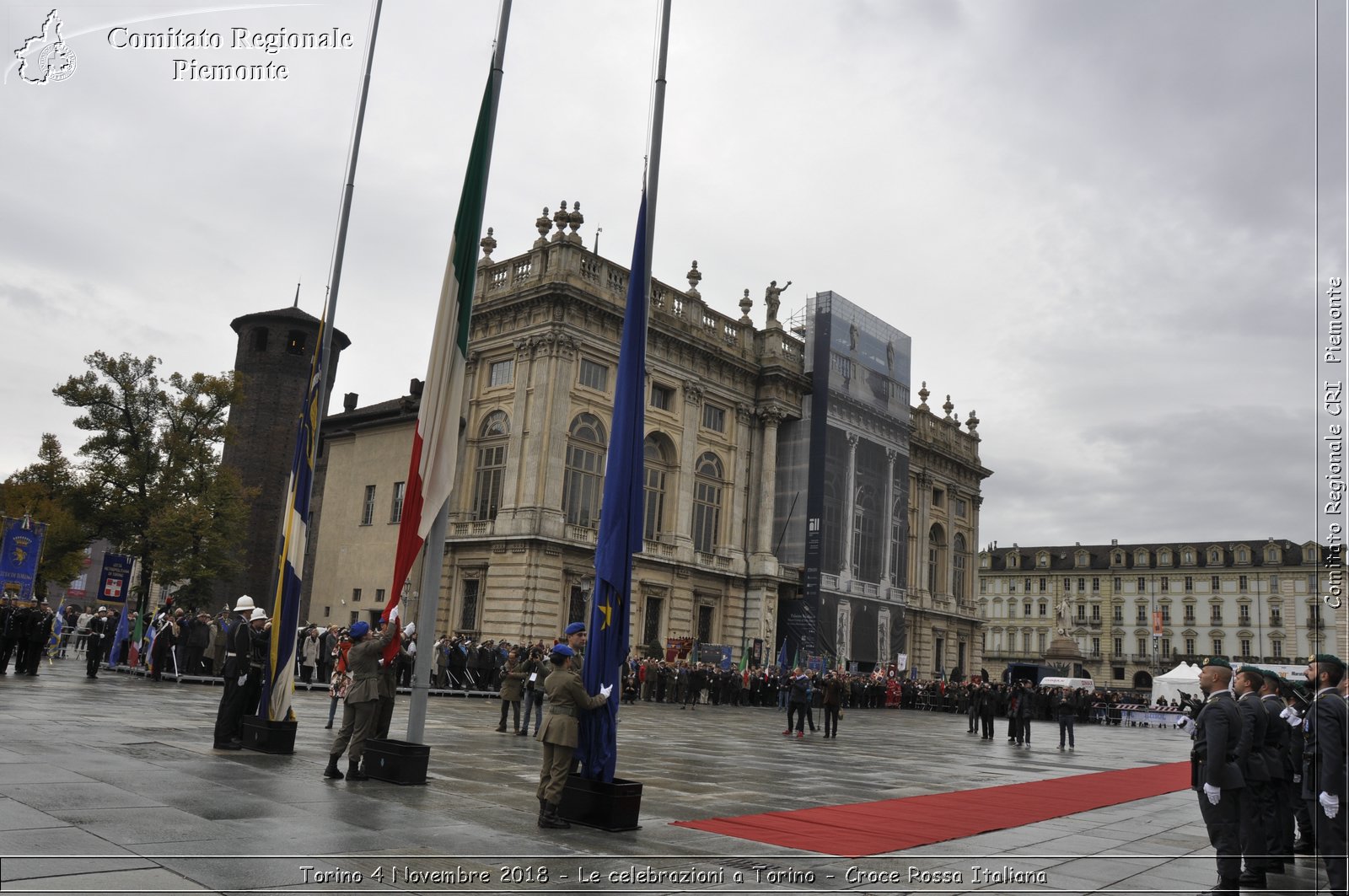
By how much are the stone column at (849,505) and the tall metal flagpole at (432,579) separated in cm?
3918

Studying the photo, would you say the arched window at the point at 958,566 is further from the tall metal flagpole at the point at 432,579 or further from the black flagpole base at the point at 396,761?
the black flagpole base at the point at 396,761

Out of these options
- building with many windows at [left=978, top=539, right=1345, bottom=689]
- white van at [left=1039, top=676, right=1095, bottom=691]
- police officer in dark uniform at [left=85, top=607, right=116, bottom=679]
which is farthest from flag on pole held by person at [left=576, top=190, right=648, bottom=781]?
building with many windows at [left=978, top=539, right=1345, bottom=689]

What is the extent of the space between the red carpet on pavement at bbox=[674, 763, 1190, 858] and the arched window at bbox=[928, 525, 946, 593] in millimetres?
46915

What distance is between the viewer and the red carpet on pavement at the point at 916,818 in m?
9.09

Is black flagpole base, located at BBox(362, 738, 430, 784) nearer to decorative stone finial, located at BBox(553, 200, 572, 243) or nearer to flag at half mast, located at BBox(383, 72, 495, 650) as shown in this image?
flag at half mast, located at BBox(383, 72, 495, 650)

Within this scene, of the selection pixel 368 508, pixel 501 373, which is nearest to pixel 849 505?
pixel 501 373

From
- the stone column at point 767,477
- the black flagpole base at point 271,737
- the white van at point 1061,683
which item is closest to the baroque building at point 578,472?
the stone column at point 767,477

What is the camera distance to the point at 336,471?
45562 mm

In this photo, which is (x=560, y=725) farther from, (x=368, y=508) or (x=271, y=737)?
(x=368, y=508)

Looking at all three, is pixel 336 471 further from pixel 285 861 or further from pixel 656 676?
pixel 285 861

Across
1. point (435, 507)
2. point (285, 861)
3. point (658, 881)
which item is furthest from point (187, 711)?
point (658, 881)

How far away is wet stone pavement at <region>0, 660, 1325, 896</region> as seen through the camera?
20.8 feet

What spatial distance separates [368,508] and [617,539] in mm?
35670

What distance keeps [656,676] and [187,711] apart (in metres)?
21.8
